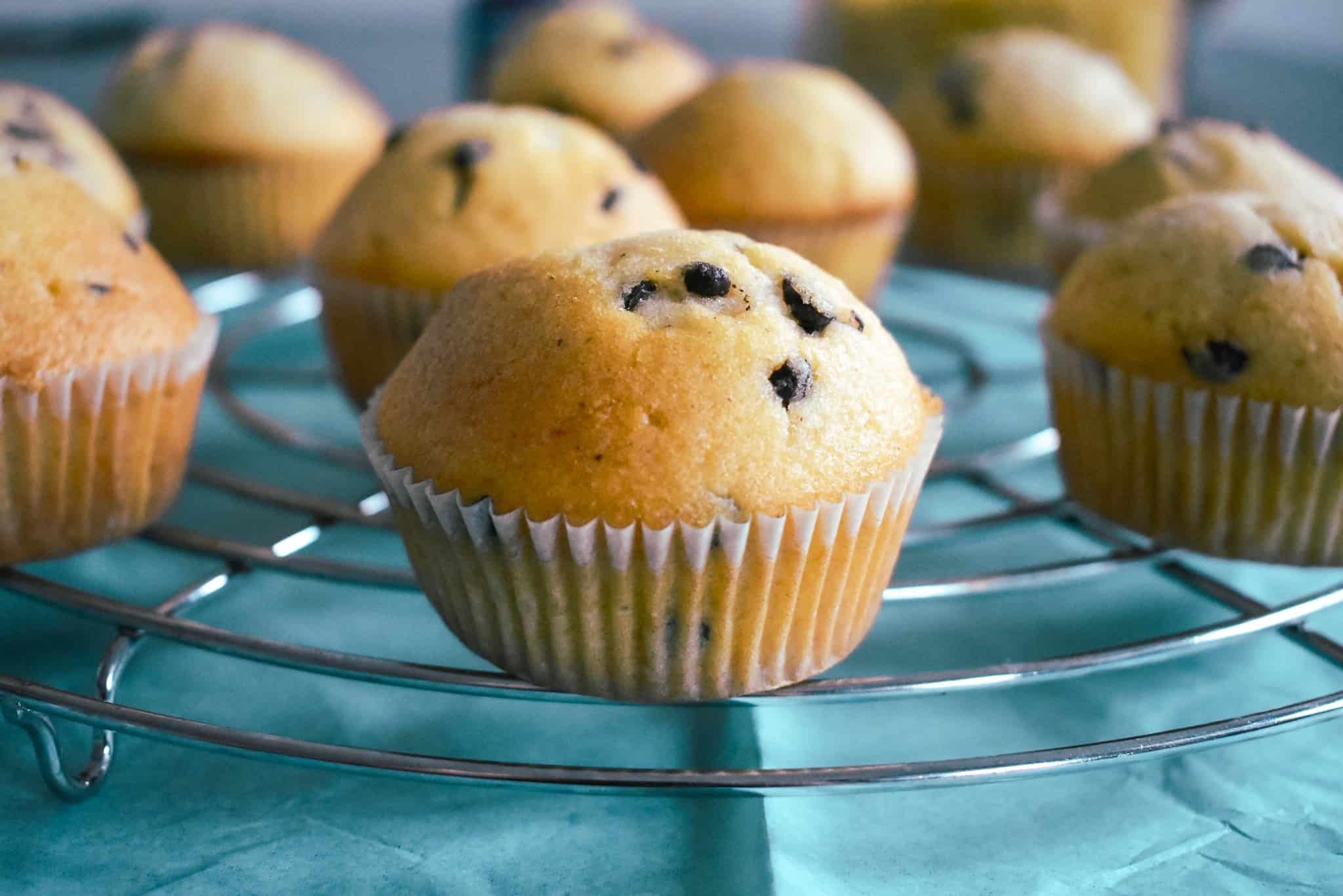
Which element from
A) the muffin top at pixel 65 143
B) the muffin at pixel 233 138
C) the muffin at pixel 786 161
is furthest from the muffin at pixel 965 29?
the muffin top at pixel 65 143

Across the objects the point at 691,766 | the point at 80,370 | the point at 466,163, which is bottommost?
the point at 691,766

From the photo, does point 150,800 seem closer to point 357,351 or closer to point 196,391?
point 196,391

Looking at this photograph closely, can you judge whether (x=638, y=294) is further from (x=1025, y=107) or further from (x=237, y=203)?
(x=237, y=203)

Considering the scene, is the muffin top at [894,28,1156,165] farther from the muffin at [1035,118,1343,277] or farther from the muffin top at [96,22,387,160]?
the muffin top at [96,22,387,160]

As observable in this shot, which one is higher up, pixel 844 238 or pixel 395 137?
pixel 395 137

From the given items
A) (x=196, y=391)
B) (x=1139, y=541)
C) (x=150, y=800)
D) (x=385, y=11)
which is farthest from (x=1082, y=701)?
(x=385, y=11)

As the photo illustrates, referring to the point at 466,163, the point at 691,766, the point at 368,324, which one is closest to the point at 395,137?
the point at 466,163

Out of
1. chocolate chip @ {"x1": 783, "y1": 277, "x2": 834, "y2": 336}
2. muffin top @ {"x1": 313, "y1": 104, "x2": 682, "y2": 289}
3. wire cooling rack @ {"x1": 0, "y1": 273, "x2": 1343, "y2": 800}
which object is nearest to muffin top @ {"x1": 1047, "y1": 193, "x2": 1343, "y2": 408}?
wire cooling rack @ {"x1": 0, "y1": 273, "x2": 1343, "y2": 800}

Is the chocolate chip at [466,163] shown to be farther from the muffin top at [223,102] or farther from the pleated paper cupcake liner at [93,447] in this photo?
the muffin top at [223,102]
